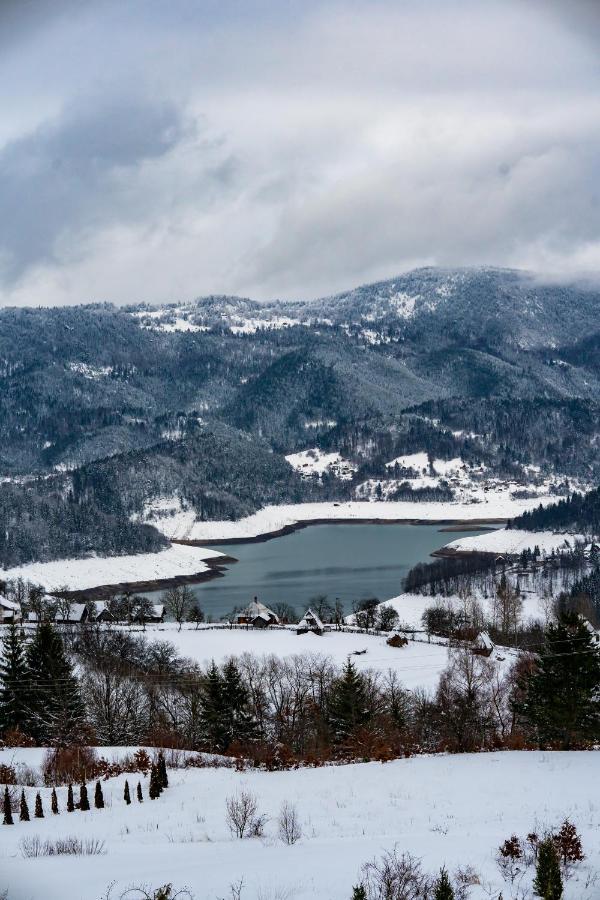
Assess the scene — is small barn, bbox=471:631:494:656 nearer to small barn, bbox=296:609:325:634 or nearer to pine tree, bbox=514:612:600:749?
small barn, bbox=296:609:325:634

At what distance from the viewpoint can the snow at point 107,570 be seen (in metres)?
101

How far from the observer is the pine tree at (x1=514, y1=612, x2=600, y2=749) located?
26.4 m

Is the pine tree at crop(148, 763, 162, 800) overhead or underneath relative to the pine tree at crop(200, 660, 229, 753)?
overhead

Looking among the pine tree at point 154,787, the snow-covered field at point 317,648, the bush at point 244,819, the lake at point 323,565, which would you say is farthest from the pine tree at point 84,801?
the lake at point 323,565

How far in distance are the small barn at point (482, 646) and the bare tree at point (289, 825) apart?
1240 inches

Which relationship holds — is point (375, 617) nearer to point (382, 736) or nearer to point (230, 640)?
point (230, 640)

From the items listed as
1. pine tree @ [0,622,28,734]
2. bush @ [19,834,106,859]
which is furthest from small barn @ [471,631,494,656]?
bush @ [19,834,106,859]

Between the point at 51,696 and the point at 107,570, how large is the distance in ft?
253

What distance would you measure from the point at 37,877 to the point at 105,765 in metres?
9.09

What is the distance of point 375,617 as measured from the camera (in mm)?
67000

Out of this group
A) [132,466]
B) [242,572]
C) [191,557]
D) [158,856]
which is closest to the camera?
[158,856]

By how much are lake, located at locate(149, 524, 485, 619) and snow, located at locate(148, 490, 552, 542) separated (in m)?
6.55

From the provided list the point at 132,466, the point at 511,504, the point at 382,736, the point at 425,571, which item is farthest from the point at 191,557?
the point at 382,736

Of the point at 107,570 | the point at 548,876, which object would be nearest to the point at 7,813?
the point at 548,876
